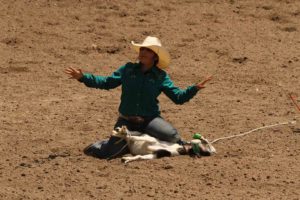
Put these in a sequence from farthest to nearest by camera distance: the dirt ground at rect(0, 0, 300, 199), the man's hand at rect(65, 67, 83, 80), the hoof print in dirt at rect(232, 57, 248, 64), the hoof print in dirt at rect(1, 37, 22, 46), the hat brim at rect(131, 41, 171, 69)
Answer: the hoof print in dirt at rect(1, 37, 22, 46) → the hoof print in dirt at rect(232, 57, 248, 64) → the hat brim at rect(131, 41, 171, 69) → the man's hand at rect(65, 67, 83, 80) → the dirt ground at rect(0, 0, 300, 199)

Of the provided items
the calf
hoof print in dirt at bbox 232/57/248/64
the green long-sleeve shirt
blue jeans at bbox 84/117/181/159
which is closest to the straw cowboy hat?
the green long-sleeve shirt

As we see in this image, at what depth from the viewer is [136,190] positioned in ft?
22.4

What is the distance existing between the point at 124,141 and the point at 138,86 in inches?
19.6

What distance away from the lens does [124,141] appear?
24.8 feet

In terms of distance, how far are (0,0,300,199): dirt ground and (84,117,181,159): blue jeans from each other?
93 millimetres

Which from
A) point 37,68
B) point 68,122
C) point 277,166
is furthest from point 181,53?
point 277,166

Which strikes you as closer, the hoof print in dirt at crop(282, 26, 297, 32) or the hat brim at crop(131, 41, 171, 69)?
the hat brim at crop(131, 41, 171, 69)

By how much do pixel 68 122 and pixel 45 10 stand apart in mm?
3840

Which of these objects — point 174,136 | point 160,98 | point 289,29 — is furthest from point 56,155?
point 289,29

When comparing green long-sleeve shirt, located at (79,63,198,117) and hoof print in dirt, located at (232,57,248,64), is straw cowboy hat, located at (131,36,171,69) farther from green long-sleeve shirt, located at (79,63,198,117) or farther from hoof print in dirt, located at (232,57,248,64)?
hoof print in dirt, located at (232,57,248,64)

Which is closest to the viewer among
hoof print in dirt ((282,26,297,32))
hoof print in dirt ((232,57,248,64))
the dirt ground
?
the dirt ground

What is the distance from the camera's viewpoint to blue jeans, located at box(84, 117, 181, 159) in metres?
7.56

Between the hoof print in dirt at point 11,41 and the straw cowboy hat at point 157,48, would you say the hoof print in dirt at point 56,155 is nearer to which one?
the straw cowboy hat at point 157,48

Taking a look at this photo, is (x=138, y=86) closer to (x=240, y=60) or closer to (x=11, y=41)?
(x=240, y=60)
